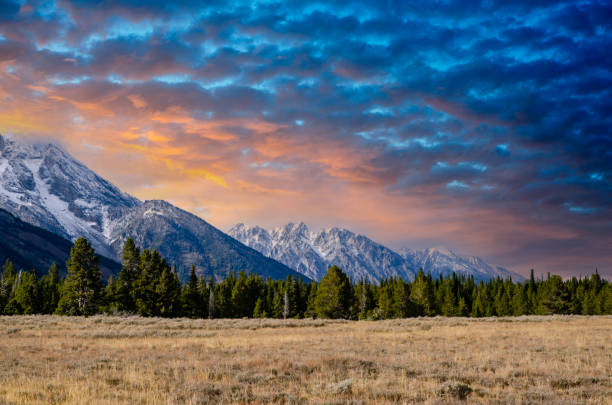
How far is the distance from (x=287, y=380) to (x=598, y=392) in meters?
9.15

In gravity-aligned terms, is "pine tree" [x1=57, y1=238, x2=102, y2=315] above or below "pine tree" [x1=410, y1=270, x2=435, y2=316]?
above

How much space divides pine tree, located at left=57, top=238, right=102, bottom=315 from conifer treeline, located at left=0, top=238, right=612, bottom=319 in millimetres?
113

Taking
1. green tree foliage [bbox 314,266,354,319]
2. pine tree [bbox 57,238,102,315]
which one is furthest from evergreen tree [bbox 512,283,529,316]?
pine tree [bbox 57,238,102,315]

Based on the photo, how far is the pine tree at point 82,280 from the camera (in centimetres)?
5172

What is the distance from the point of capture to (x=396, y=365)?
16516mm

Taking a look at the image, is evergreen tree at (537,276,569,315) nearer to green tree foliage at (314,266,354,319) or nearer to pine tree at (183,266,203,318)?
green tree foliage at (314,266,354,319)

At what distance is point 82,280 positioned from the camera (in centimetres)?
5188

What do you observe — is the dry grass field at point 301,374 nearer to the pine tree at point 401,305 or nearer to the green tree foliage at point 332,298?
the green tree foliage at point 332,298

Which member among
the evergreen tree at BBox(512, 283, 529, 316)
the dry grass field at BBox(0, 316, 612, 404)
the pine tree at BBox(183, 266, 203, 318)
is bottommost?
the evergreen tree at BBox(512, 283, 529, 316)

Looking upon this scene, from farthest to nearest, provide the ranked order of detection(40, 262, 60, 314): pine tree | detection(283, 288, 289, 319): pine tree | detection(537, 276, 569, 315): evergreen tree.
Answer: detection(537, 276, 569, 315): evergreen tree < detection(283, 288, 289, 319): pine tree < detection(40, 262, 60, 314): pine tree

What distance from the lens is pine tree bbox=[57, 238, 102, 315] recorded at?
51.7 meters

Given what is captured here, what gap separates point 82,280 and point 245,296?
4243 centimetres

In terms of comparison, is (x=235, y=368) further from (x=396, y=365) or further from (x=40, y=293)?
(x=40, y=293)

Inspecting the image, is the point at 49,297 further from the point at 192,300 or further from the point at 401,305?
the point at 401,305
